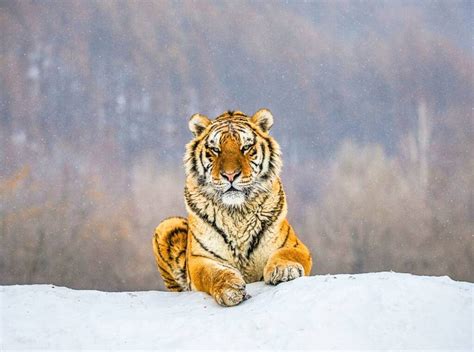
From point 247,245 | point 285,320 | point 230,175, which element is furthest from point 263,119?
point 285,320

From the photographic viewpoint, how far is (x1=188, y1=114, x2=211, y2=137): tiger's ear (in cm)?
655

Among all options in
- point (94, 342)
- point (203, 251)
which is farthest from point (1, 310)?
point (203, 251)

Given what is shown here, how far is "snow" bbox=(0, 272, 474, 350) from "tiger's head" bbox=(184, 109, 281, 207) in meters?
1.16

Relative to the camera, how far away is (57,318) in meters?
4.77

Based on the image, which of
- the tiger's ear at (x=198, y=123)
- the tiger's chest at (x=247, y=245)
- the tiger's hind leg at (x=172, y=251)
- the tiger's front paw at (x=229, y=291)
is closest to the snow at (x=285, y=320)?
the tiger's front paw at (x=229, y=291)

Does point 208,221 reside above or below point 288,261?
above

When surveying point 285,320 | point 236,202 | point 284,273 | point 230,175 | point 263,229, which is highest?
point 230,175

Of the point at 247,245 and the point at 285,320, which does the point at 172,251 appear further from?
the point at 285,320

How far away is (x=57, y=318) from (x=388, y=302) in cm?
252

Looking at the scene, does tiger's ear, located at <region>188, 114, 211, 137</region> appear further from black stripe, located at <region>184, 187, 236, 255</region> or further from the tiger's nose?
the tiger's nose

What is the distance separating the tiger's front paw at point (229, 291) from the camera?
15.9ft

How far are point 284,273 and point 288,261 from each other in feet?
0.81

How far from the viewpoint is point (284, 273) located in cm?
523

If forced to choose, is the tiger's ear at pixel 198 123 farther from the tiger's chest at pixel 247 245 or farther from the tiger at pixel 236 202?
the tiger's chest at pixel 247 245
